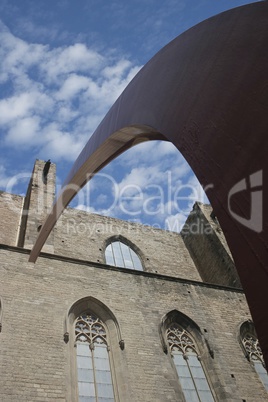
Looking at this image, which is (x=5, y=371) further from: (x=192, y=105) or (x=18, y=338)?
(x=192, y=105)

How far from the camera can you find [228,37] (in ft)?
5.33

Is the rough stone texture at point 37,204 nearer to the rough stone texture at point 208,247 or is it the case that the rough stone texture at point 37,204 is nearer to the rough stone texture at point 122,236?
the rough stone texture at point 122,236

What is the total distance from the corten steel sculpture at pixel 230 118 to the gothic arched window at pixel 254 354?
7368 millimetres

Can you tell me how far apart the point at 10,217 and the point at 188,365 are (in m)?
8.57

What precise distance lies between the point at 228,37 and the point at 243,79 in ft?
1.17

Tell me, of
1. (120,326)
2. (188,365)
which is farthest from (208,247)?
(120,326)

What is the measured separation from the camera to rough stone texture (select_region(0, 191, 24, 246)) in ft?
38.6

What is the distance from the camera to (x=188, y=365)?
23.9ft

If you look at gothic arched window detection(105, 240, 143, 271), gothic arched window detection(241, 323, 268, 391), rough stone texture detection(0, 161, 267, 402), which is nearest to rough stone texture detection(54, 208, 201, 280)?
gothic arched window detection(105, 240, 143, 271)

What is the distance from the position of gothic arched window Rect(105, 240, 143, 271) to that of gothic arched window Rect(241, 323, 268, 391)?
500 centimetres

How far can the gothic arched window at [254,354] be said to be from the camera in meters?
7.70

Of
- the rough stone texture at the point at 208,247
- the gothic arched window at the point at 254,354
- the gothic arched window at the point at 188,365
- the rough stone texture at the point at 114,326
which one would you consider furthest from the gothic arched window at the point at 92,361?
the rough stone texture at the point at 208,247

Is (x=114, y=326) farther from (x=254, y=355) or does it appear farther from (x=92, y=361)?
(x=254, y=355)

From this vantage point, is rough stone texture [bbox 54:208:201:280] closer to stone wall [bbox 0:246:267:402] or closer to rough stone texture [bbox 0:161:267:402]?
rough stone texture [bbox 0:161:267:402]
